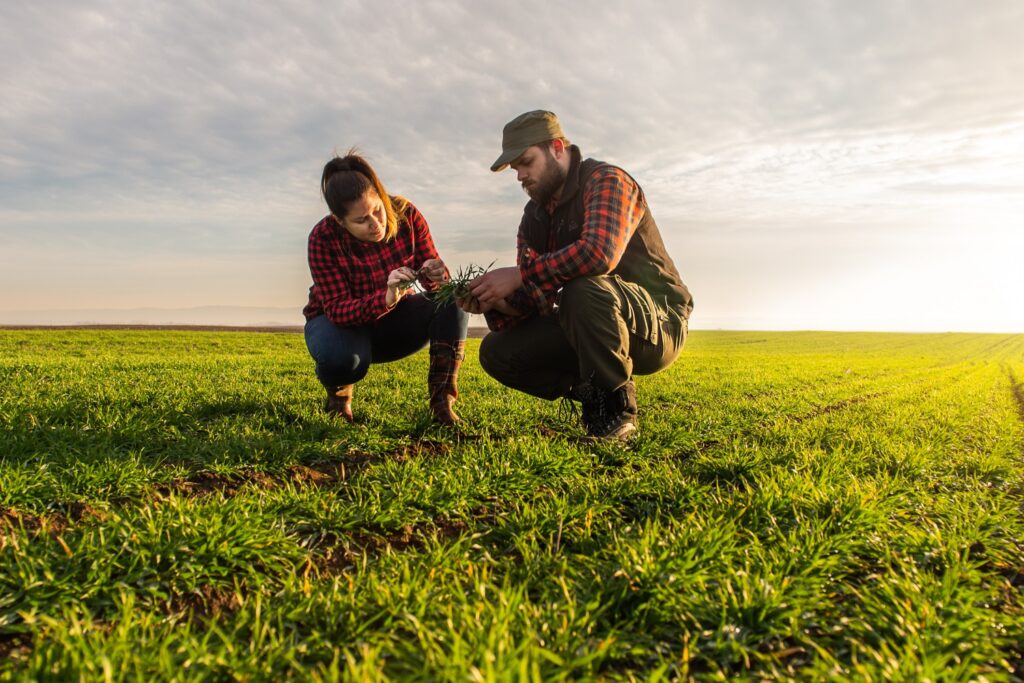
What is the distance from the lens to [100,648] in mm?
1731

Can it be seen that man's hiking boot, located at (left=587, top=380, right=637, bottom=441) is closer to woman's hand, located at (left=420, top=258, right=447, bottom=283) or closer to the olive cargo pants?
the olive cargo pants

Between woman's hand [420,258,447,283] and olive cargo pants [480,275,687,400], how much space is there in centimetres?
67

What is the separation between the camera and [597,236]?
4.13m

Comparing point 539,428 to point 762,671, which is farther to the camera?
point 539,428

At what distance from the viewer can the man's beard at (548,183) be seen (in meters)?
4.46

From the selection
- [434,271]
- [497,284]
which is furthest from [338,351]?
[497,284]

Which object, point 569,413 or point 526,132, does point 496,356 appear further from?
point 526,132

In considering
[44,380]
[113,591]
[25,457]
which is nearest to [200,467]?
[25,457]

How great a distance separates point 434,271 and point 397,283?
512 mm

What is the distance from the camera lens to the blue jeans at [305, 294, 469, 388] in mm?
5141

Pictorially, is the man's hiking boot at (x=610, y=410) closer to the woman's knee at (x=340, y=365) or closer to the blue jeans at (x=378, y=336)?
the blue jeans at (x=378, y=336)

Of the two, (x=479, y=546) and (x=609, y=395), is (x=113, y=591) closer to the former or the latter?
(x=479, y=546)

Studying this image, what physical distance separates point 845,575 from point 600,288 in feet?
7.64

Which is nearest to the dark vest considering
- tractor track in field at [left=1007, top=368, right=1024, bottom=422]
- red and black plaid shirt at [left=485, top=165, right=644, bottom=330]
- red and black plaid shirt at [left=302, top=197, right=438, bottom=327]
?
red and black plaid shirt at [left=485, top=165, right=644, bottom=330]
